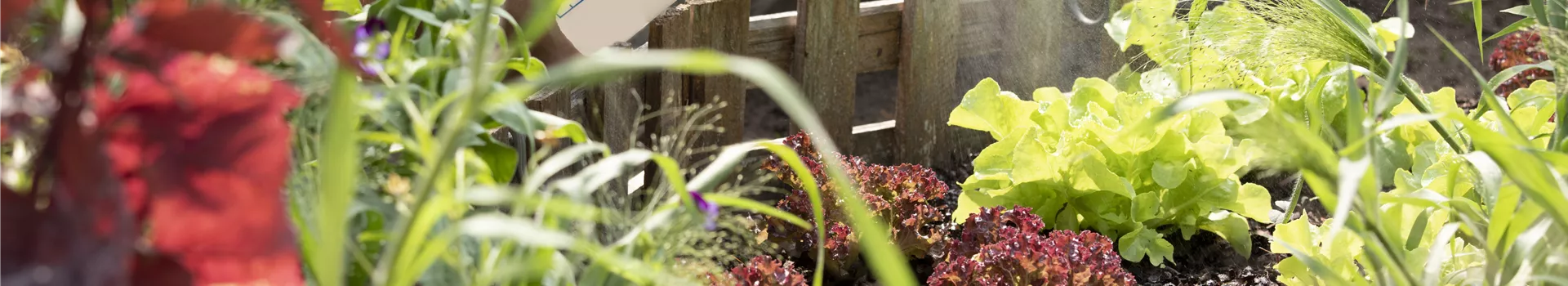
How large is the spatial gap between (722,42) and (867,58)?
1.58 ft

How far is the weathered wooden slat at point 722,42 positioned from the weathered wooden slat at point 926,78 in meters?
0.45

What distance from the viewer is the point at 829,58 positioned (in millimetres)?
2598

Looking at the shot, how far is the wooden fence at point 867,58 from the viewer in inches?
89.1

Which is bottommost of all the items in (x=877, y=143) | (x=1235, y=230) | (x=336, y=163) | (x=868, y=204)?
(x=877, y=143)

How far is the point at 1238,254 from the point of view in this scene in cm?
230

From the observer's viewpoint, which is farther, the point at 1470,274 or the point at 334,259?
the point at 1470,274

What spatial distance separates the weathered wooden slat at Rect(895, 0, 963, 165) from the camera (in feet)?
8.92

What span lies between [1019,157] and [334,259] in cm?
176

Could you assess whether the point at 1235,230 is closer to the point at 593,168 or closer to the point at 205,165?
the point at 593,168

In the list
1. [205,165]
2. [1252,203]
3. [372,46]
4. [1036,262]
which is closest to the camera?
[205,165]

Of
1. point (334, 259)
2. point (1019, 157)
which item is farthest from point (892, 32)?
point (334, 259)

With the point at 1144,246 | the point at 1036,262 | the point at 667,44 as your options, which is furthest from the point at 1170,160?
the point at 667,44

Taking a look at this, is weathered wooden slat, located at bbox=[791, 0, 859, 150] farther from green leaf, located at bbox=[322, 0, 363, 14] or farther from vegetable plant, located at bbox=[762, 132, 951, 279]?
green leaf, located at bbox=[322, 0, 363, 14]

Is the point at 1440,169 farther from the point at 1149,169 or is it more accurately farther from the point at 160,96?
the point at 160,96
